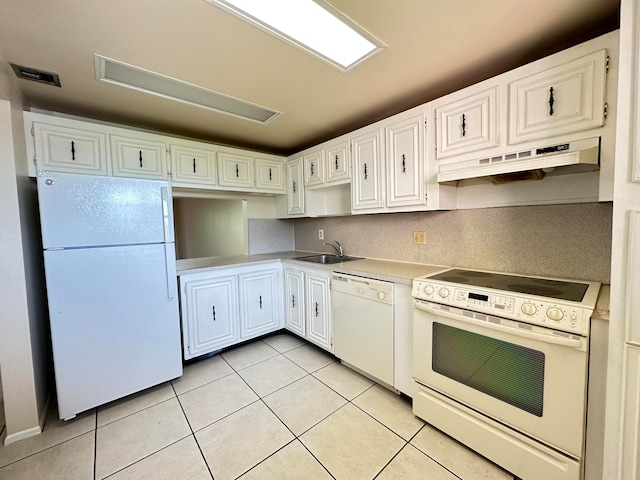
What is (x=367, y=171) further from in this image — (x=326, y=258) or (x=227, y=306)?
(x=227, y=306)

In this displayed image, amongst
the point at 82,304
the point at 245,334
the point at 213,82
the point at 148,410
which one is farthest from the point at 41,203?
the point at 245,334

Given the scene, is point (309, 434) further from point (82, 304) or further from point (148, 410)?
point (82, 304)

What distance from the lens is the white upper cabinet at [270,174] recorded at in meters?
2.99

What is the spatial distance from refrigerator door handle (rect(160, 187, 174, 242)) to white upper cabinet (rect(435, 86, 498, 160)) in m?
2.03

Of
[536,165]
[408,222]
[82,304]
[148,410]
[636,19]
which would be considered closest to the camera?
[636,19]

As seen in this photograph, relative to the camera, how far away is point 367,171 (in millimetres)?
2260

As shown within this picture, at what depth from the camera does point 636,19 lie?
2.98 feet

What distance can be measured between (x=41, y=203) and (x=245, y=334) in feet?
6.12

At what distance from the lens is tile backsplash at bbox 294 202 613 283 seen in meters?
1.46

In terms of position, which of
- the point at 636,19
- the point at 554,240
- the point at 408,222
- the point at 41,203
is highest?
the point at 636,19

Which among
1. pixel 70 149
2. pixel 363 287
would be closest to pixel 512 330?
pixel 363 287

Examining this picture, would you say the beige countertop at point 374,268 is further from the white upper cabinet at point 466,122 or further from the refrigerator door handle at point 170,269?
the white upper cabinet at point 466,122

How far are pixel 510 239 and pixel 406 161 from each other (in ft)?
2.97

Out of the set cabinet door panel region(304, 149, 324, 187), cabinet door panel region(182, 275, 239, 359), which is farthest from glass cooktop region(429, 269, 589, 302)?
cabinet door panel region(182, 275, 239, 359)
